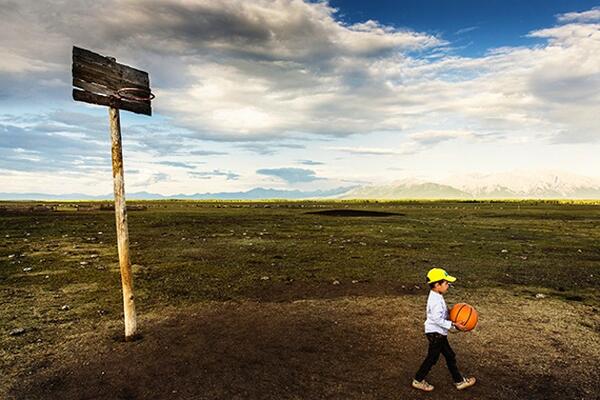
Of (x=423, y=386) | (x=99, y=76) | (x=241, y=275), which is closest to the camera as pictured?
(x=423, y=386)

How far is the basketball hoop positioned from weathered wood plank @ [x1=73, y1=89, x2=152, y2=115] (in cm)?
9

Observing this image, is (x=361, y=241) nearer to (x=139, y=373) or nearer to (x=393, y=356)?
(x=393, y=356)

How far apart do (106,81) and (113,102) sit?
0.48 meters

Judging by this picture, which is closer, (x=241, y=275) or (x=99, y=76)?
(x=99, y=76)

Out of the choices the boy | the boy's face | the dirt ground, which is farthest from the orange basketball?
the dirt ground

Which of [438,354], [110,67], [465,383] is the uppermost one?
[110,67]

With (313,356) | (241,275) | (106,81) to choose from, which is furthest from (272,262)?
(106,81)

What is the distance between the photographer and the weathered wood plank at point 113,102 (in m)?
8.37

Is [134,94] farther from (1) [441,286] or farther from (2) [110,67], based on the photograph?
(1) [441,286]

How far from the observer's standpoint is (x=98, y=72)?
8.65 metres

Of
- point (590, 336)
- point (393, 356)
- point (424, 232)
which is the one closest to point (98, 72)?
point (393, 356)

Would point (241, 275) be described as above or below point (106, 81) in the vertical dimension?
below

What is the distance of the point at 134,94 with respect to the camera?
9.40m

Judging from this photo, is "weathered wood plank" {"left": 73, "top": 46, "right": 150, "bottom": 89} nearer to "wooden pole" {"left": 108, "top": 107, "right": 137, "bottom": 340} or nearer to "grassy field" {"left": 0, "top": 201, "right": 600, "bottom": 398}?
"wooden pole" {"left": 108, "top": 107, "right": 137, "bottom": 340}
